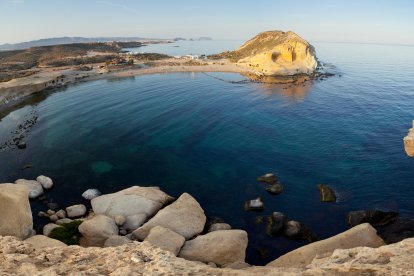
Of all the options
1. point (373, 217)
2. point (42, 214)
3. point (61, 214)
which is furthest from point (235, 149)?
point (42, 214)

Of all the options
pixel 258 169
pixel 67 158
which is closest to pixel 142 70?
pixel 67 158

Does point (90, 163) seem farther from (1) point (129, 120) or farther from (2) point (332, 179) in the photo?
(2) point (332, 179)

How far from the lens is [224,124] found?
5388 cm

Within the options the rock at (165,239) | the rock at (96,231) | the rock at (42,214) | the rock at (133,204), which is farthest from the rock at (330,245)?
the rock at (42,214)

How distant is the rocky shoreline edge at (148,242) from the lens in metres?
14.3

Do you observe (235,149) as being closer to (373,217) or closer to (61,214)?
(373,217)

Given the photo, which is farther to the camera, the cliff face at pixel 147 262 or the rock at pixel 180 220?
the rock at pixel 180 220

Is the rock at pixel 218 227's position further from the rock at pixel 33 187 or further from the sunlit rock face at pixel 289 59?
the sunlit rock face at pixel 289 59

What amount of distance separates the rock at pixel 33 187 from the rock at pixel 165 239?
16.8 m

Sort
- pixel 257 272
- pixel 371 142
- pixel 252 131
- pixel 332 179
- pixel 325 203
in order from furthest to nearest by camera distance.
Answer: pixel 252 131 < pixel 371 142 < pixel 332 179 < pixel 325 203 < pixel 257 272

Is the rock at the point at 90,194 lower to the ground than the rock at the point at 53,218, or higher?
higher

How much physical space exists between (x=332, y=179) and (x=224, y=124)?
24.2 m

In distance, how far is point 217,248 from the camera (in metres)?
21.8

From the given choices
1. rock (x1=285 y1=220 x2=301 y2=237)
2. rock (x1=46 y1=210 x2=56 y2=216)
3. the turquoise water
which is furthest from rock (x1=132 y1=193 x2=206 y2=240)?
rock (x1=46 y1=210 x2=56 y2=216)
